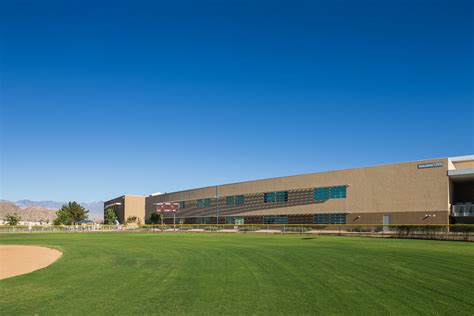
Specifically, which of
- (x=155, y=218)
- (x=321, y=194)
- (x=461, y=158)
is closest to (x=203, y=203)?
(x=155, y=218)

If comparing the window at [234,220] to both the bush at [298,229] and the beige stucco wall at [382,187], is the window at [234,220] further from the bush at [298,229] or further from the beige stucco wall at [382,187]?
the bush at [298,229]

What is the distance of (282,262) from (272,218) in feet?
178

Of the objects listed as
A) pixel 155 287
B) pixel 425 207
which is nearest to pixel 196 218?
pixel 425 207

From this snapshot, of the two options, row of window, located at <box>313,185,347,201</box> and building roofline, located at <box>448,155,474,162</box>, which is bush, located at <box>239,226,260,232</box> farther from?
building roofline, located at <box>448,155,474,162</box>

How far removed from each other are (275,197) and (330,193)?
12.7 metres

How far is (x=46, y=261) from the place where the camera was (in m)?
20.9

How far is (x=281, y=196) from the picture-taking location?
7050 centimetres

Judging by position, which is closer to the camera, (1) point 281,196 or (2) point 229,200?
(1) point 281,196

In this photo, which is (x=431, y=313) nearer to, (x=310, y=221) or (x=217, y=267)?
(x=217, y=267)

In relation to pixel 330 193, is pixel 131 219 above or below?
below

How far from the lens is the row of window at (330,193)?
5947 centimetres

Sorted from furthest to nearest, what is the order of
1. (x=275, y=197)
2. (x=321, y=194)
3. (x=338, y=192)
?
(x=275, y=197) → (x=321, y=194) → (x=338, y=192)

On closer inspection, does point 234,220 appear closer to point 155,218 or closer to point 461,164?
point 155,218

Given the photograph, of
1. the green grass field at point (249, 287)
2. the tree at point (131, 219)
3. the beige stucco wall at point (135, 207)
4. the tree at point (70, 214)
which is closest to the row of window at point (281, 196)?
the tree at point (131, 219)
